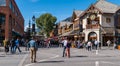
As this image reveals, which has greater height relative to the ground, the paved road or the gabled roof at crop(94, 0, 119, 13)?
the gabled roof at crop(94, 0, 119, 13)

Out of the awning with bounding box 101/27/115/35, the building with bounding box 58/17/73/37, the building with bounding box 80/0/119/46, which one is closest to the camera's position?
the awning with bounding box 101/27/115/35

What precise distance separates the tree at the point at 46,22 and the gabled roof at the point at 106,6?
38314 millimetres

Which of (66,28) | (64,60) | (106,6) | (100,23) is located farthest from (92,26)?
(64,60)

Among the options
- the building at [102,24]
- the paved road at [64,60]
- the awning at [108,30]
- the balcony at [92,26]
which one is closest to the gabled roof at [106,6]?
the building at [102,24]

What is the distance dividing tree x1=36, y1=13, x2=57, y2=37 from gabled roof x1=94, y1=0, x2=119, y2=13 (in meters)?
38.3

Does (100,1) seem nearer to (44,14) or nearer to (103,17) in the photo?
(103,17)

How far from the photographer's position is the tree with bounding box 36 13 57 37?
106375 millimetres

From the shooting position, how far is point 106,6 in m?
67.9

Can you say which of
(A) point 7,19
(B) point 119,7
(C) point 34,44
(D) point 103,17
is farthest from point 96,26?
(C) point 34,44

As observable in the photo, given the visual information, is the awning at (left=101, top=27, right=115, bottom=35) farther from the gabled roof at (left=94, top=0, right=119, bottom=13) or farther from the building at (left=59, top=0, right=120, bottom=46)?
the gabled roof at (left=94, top=0, right=119, bottom=13)

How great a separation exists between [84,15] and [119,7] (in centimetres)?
800

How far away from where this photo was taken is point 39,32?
111 meters

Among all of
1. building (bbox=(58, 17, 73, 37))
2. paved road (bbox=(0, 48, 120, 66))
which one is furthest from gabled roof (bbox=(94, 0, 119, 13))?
paved road (bbox=(0, 48, 120, 66))

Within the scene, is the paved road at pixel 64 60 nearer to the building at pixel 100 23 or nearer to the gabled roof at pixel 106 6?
the building at pixel 100 23
